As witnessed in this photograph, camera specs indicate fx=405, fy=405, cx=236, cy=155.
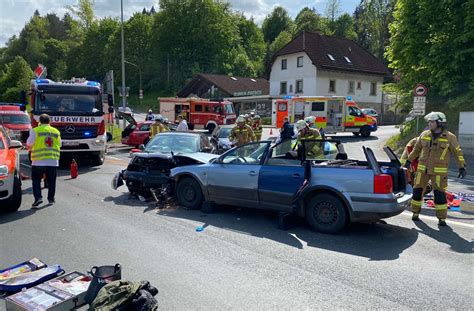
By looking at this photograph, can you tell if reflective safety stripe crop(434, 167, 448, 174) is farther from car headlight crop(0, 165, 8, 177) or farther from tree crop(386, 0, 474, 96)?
tree crop(386, 0, 474, 96)

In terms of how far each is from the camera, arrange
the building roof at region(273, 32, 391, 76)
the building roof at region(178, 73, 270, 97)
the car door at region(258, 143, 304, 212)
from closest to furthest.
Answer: the car door at region(258, 143, 304, 212), the building roof at region(273, 32, 391, 76), the building roof at region(178, 73, 270, 97)

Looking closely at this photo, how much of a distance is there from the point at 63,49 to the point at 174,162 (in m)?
98.0

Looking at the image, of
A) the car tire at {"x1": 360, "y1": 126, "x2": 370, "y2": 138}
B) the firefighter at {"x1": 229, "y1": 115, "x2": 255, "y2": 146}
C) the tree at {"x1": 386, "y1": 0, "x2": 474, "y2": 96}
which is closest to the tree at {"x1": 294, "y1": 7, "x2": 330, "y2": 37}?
the car tire at {"x1": 360, "y1": 126, "x2": 370, "y2": 138}

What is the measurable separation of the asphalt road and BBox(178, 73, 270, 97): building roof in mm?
44086

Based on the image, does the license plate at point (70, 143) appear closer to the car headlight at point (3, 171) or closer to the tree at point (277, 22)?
the car headlight at point (3, 171)

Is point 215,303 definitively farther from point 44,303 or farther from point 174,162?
point 174,162

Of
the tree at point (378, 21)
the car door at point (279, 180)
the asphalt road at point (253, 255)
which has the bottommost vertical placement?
the asphalt road at point (253, 255)

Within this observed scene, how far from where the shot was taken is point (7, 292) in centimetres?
412

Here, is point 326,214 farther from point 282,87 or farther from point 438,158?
point 282,87

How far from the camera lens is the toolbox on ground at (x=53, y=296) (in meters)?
3.62

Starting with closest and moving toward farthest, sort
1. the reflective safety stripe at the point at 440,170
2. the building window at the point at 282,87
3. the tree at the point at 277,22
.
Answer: the reflective safety stripe at the point at 440,170, the building window at the point at 282,87, the tree at the point at 277,22

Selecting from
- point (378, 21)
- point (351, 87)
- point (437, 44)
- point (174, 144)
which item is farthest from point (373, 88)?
point (174, 144)

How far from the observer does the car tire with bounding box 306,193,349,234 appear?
629 centimetres

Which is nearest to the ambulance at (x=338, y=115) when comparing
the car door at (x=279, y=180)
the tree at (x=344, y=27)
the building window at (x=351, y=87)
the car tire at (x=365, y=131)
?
the car tire at (x=365, y=131)
